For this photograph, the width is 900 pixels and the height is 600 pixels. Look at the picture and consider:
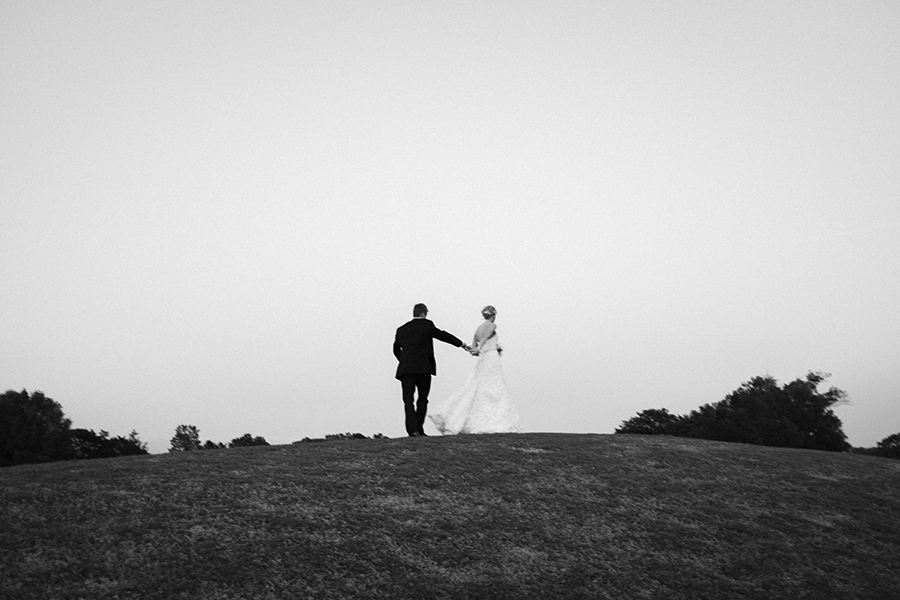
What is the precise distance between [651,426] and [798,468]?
21.2m

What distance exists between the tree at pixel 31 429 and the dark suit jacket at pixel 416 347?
26180 millimetres

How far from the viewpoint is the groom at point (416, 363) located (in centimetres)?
1673

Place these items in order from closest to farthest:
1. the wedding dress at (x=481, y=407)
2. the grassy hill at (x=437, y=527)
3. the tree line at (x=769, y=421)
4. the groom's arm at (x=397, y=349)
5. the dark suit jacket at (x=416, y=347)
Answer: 1. the grassy hill at (x=437, y=527)
2. the dark suit jacket at (x=416, y=347)
3. the groom's arm at (x=397, y=349)
4. the wedding dress at (x=481, y=407)
5. the tree line at (x=769, y=421)

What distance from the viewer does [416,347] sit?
16828 millimetres

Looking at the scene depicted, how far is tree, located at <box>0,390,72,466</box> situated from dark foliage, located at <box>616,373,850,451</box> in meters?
30.0

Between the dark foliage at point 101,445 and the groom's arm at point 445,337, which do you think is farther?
the dark foliage at point 101,445

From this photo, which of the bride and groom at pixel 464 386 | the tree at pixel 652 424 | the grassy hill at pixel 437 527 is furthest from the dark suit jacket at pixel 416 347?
the tree at pixel 652 424

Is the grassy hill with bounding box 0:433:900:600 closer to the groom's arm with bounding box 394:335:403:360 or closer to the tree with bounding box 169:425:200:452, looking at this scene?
the groom's arm with bounding box 394:335:403:360

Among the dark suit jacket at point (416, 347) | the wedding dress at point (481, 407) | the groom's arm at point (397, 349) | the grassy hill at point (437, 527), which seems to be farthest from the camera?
the wedding dress at point (481, 407)

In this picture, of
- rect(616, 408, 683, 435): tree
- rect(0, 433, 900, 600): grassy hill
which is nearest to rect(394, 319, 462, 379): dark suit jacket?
rect(0, 433, 900, 600): grassy hill

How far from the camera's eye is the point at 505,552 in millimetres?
9516

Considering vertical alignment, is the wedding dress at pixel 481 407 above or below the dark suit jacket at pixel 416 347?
below

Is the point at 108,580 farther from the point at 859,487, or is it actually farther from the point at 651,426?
the point at 651,426

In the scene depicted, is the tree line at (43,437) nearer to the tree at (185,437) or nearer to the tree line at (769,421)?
the tree at (185,437)
